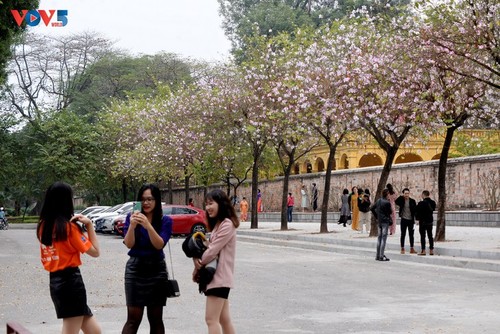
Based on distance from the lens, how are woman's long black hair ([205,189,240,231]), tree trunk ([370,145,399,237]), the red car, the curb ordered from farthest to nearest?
the red car → tree trunk ([370,145,399,237]) → the curb → woman's long black hair ([205,189,240,231])

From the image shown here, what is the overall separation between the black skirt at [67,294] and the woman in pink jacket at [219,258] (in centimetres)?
106

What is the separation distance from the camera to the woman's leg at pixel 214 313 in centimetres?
750

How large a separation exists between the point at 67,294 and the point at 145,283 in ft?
2.46

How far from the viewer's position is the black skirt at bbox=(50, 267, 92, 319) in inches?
275

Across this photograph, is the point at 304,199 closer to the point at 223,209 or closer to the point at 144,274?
the point at 223,209

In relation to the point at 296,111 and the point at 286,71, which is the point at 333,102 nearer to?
the point at 296,111

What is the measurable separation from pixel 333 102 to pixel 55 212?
22225 millimetres

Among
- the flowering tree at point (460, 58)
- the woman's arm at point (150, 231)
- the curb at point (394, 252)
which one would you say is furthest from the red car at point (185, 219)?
the woman's arm at point (150, 231)

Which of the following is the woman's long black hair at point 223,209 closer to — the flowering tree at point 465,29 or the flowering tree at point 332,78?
the flowering tree at point 465,29

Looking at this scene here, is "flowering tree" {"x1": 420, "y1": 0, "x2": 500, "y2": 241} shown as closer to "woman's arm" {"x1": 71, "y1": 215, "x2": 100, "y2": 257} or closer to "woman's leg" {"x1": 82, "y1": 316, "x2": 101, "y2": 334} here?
"woman's arm" {"x1": 71, "y1": 215, "x2": 100, "y2": 257}

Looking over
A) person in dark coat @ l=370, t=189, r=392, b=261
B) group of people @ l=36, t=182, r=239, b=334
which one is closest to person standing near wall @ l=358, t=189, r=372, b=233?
person in dark coat @ l=370, t=189, r=392, b=261

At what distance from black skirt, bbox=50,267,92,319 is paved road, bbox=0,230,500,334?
3.44 metres

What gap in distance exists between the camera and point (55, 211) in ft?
23.3

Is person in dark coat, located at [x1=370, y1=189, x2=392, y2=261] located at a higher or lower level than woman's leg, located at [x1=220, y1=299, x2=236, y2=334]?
higher
